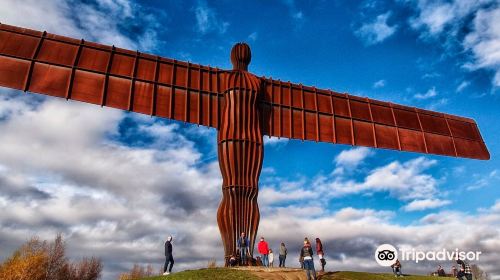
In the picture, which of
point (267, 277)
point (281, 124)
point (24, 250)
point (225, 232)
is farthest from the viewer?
point (24, 250)

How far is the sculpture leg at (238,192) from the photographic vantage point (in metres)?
18.4

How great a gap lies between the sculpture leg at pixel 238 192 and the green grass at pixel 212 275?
2.19 meters

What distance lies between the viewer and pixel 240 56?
71.3 feet

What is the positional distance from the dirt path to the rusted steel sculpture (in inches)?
80.1

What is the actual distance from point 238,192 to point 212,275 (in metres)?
4.37

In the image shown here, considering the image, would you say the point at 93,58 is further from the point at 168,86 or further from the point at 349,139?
the point at 349,139

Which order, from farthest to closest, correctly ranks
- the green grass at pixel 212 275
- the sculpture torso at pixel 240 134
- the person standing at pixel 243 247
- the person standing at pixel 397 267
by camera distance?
1. the person standing at pixel 397 267
2. the sculpture torso at pixel 240 134
3. the person standing at pixel 243 247
4. the green grass at pixel 212 275

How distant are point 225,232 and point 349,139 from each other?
8.98 meters

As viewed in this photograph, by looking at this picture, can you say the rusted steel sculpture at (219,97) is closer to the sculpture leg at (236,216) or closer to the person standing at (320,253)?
the sculpture leg at (236,216)

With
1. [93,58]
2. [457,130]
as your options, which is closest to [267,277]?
[93,58]

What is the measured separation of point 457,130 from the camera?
2633 centimetres

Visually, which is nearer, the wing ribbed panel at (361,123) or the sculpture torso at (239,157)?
the sculpture torso at (239,157)

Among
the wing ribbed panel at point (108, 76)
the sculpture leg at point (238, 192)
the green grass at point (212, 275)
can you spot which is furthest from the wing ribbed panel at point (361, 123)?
the green grass at point (212, 275)

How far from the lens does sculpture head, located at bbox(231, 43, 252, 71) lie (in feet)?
71.2
